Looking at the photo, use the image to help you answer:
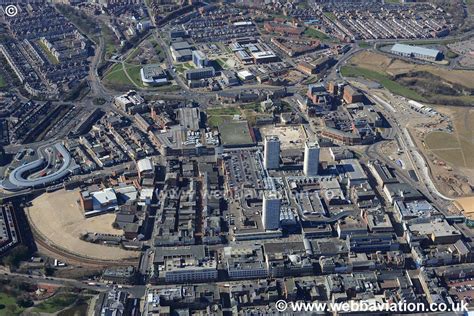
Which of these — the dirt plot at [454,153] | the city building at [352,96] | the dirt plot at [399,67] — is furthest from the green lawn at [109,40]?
the dirt plot at [454,153]

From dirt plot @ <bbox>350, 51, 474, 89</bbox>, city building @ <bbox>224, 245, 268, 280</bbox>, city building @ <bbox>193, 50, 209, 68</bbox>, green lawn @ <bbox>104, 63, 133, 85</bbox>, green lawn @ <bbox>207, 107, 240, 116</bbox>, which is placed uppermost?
city building @ <bbox>193, 50, 209, 68</bbox>

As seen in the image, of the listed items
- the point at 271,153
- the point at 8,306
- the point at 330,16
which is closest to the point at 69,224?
the point at 8,306

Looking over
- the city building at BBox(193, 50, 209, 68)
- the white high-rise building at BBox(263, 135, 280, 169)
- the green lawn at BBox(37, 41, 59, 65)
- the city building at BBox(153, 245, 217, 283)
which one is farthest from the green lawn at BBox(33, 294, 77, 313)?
the green lawn at BBox(37, 41, 59, 65)

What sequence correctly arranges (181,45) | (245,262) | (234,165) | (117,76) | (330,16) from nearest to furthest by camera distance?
1. (245,262)
2. (234,165)
3. (117,76)
4. (181,45)
5. (330,16)

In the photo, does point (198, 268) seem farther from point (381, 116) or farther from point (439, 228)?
point (381, 116)

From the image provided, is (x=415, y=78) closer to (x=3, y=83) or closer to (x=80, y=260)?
(x=80, y=260)

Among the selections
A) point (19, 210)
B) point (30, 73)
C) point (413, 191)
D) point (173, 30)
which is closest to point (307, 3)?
point (173, 30)

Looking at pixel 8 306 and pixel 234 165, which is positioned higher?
pixel 234 165

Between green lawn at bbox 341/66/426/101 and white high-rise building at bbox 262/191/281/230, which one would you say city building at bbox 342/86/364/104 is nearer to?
green lawn at bbox 341/66/426/101
